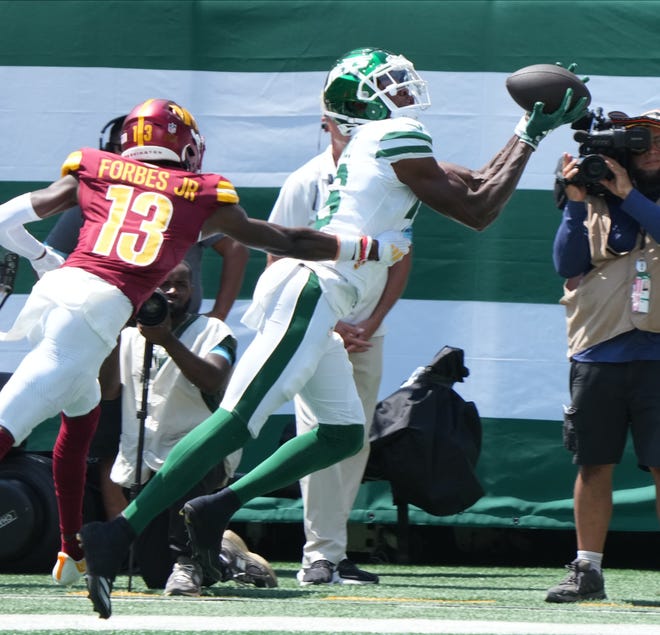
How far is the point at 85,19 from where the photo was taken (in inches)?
241

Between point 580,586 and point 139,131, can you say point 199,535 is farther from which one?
point 580,586

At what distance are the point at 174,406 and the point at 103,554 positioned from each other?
1.43 meters

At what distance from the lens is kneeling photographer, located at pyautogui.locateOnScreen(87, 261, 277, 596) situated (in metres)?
4.70

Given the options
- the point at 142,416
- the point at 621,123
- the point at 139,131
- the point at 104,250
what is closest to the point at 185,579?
the point at 142,416

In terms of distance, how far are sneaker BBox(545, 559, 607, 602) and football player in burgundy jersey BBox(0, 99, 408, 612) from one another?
1265mm

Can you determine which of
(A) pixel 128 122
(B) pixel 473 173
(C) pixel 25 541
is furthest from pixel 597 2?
(C) pixel 25 541

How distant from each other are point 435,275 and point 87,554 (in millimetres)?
2746

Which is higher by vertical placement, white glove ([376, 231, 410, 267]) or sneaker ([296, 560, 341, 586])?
white glove ([376, 231, 410, 267])

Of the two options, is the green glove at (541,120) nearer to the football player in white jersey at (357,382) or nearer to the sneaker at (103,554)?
the football player in white jersey at (357,382)

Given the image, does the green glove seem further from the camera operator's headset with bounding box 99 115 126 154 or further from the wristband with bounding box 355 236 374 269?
the camera operator's headset with bounding box 99 115 126 154

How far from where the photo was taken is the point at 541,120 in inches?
171

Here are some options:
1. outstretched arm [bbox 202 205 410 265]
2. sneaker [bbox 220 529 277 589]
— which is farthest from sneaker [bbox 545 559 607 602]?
outstretched arm [bbox 202 205 410 265]

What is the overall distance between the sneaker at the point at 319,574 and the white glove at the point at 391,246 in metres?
1.48

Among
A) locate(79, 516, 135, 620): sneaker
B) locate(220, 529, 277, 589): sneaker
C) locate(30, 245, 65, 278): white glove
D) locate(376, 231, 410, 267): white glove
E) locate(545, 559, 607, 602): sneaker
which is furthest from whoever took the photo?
locate(220, 529, 277, 589): sneaker
